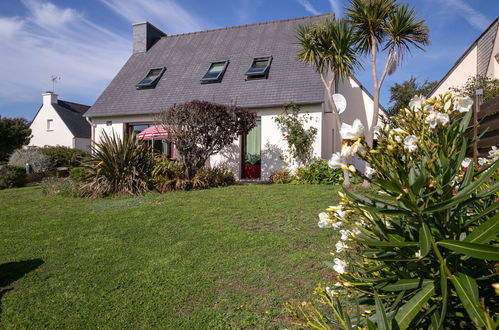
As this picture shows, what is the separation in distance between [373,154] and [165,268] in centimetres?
310

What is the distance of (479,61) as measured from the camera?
14.5m

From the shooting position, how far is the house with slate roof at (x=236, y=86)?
472 inches

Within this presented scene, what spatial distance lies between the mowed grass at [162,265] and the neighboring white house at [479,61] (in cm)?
862

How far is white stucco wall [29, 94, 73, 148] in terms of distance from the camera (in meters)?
25.9

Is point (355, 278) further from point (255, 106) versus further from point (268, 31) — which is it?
point (268, 31)

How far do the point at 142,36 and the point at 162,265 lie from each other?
53.3ft

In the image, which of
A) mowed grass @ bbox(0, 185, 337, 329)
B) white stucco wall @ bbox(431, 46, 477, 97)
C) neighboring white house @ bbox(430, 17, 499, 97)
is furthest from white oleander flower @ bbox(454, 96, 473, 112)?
white stucco wall @ bbox(431, 46, 477, 97)

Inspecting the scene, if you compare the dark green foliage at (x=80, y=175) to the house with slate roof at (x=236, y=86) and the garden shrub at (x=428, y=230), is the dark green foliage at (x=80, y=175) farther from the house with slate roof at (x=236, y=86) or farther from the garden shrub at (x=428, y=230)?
the garden shrub at (x=428, y=230)

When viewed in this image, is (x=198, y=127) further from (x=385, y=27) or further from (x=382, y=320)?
(x=382, y=320)

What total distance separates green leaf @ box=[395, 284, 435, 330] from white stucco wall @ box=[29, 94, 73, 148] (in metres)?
28.6

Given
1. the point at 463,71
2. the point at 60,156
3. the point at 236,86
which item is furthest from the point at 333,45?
the point at 60,156

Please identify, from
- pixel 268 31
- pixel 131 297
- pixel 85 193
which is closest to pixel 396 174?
pixel 131 297

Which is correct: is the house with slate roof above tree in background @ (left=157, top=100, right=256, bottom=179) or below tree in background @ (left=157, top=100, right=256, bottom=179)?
above

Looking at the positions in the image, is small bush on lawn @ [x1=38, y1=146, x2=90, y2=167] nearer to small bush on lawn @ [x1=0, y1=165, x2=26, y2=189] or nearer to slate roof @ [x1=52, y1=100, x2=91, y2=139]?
small bush on lawn @ [x1=0, y1=165, x2=26, y2=189]
